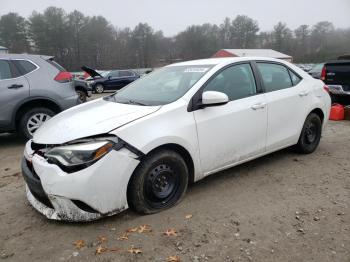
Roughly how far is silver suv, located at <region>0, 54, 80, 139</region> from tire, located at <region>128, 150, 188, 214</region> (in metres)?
3.81

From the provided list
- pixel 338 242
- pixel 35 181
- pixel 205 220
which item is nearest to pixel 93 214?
pixel 35 181

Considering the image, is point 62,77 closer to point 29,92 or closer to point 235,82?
point 29,92

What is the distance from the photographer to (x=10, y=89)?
5.94 meters

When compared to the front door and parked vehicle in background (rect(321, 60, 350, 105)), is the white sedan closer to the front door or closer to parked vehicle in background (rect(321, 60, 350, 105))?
the front door

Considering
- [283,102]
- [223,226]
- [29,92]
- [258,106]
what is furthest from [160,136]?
[29,92]

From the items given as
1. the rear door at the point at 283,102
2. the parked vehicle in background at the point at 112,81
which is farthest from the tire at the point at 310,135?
the parked vehicle in background at the point at 112,81

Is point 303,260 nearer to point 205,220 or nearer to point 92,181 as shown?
point 205,220

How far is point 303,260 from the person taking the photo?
2.56 metres

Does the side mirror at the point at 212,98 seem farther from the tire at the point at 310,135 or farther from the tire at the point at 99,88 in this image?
the tire at the point at 99,88

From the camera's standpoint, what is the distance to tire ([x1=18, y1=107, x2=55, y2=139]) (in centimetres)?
612

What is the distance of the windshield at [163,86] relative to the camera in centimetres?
365

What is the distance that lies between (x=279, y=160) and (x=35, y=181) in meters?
3.39

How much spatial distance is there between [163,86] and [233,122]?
0.94m

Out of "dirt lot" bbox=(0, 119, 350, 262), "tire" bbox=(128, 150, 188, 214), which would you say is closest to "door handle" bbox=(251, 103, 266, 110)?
"dirt lot" bbox=(0, 119, 350, 262)
